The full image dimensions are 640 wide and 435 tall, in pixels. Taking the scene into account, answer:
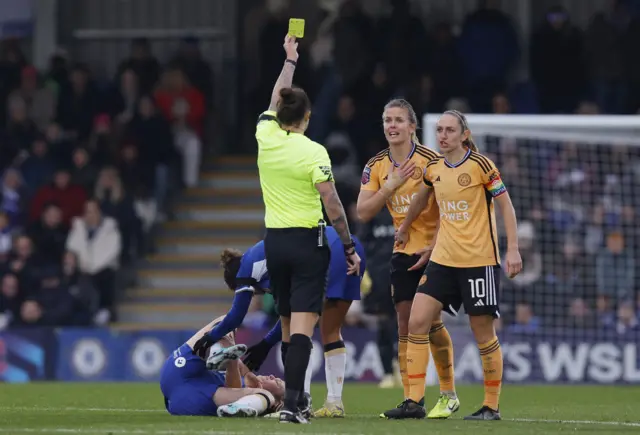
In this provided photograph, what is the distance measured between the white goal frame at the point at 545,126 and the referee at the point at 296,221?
6374 millimetres

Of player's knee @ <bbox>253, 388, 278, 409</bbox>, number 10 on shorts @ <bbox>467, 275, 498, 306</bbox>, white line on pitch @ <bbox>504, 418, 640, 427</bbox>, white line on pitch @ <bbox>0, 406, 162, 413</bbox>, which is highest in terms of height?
number 10 on shorts @ <bbox>467, 275, 498, 306</bbox>

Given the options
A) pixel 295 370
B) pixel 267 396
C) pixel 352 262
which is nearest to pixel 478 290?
pixel 352 262

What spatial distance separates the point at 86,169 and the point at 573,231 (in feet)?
23.4

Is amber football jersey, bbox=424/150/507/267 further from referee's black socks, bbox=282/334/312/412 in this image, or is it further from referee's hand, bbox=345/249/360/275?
referee's black socks, bbox=282/334/312/412

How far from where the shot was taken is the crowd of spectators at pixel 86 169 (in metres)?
20.9

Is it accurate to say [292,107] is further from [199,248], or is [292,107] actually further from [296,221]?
[199,248]

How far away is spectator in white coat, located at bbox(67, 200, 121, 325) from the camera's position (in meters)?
21.2

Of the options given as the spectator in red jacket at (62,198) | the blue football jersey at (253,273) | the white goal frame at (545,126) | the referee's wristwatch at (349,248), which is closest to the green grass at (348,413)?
the blue football jersey at (253,273)

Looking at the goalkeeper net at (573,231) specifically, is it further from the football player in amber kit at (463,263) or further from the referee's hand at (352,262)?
the referee's hand at (352,262)

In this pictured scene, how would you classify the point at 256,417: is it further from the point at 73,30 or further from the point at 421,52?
the point at 73,30

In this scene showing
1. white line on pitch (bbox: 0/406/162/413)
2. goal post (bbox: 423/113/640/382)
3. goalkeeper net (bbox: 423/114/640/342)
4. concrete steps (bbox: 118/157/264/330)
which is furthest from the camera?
concrete steps (bbox: 118/157/264/330)

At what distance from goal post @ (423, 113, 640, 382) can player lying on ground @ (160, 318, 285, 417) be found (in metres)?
7.49

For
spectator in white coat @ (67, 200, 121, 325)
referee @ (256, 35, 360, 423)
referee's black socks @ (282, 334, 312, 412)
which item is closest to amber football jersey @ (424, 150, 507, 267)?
referee @ (256, 35, 360, 423)

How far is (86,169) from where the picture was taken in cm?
2242
